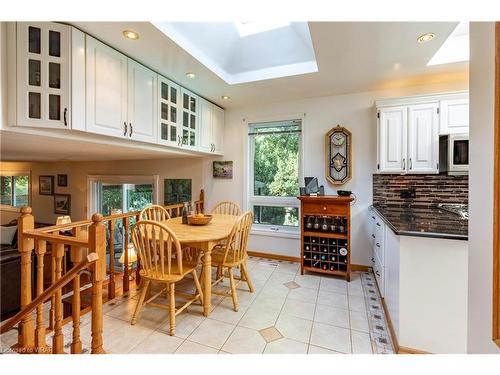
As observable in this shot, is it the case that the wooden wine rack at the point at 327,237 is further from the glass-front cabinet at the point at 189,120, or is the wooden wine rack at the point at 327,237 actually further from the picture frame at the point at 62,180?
the picture frame at the point at 62,180

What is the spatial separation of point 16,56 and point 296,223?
3465 millimetres

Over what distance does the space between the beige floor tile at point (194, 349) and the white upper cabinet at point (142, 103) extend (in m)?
1.91

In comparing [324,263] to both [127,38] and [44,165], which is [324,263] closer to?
[127,38]

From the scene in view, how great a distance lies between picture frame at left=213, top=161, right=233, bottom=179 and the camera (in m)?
3.89

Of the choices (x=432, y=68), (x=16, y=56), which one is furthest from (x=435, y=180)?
(x=16, y=56)

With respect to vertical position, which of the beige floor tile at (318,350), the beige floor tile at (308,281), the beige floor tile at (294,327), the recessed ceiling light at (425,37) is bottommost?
the beige floor tile at (318,350)

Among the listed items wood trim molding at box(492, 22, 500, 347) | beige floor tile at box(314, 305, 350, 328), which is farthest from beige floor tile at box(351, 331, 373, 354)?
wood trim molding at box(492, 22, 500, 347)

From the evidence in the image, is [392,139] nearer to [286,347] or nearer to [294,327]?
[294,327]

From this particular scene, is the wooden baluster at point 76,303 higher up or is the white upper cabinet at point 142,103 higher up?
the white upper cabinet at point 142,103

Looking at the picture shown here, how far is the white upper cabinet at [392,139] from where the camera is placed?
2680 millimetres

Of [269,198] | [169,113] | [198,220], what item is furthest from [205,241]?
[269,198]

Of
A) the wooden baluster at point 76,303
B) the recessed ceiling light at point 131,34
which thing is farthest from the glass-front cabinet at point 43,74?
the wooden baluster at point 76,303
